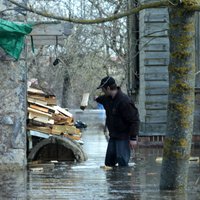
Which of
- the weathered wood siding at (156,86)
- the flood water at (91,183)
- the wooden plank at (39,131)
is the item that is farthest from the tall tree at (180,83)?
the weathered wood siding at (156,86)

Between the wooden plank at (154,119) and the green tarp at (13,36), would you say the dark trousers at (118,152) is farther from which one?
the wooden plank at (154,119)

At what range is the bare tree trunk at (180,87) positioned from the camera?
980 cm

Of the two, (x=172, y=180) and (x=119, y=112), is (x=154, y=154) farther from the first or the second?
(x=172, y=180)

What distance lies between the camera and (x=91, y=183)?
468 inches

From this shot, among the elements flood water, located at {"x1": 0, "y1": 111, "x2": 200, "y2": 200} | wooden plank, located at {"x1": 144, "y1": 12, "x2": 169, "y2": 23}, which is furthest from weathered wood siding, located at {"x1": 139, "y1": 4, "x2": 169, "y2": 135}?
flood water, located at {"x1": 0, "y1": 111, "x2": 200, "y2": 200}

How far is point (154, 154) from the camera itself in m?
18.6

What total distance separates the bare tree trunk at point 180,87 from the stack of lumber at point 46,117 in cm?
559

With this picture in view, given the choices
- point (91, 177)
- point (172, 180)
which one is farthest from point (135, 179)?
point (172, 180)

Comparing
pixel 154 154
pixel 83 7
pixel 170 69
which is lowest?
pixel 154 154

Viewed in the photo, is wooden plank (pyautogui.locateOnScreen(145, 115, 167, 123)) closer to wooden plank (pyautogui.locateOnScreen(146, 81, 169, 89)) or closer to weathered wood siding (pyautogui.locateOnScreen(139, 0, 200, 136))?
weathered wood siding (pyautogui.locateOnScreen(139, 0, 200, 136))

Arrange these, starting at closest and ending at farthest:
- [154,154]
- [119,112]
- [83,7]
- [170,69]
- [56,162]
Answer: [170,69]
[119,112]
[56,162]
[154,154]
[83,7]

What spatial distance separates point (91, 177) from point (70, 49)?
101 feet

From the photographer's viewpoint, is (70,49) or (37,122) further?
(70,49)

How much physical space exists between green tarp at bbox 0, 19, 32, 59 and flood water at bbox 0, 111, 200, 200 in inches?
79.1
